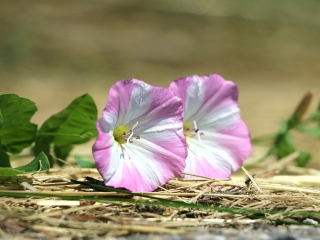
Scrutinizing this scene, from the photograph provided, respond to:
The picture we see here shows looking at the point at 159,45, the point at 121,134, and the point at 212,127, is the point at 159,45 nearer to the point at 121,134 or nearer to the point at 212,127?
the point at 212,127

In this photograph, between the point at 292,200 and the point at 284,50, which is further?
the point at 284,50

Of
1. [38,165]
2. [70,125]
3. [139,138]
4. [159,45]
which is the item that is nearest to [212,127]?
[139,138]

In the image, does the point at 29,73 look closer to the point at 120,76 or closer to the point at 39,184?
the point at 120,76

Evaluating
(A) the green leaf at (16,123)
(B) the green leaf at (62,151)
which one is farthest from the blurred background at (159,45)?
(A) the green leaf at (16,123)

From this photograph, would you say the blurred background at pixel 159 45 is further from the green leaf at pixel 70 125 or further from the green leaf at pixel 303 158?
the green leaf at pixel 70 125

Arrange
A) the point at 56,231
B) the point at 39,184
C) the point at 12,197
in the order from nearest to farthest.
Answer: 1. the point at 56,231
2. the point at 12,197
3. the point at 39,184

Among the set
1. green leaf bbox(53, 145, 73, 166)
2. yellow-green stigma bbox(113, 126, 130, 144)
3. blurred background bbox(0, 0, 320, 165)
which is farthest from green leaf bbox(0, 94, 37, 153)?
blurred background bbox(0, 0, 320, 165)

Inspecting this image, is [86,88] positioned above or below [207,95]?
above

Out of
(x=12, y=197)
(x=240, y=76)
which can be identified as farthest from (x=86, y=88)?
(x=12, y=197)
